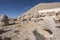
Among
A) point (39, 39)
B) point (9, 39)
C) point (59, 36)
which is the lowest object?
point (9, 39)

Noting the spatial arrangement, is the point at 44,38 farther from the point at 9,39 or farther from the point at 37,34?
the point at 9,39

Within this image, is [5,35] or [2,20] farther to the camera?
[2,20]

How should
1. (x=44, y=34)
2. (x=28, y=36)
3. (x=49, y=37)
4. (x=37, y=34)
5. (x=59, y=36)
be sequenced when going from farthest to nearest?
(x=28, y=36), (x=37, y=34), (x=44, y=34), (x=49, y=37), (x=59, y=36)

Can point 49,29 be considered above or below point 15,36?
above

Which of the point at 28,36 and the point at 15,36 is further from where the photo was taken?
the point at 15,36

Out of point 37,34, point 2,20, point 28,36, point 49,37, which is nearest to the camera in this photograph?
point 49,37

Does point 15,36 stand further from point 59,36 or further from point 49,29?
point 59,36

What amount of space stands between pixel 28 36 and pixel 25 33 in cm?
30

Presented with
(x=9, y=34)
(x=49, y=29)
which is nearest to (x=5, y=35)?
(x=9, y=34)

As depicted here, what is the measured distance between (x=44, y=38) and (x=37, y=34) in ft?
1.35

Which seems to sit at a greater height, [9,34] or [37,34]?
[37,34]

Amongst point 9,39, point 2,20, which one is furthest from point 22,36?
point 2,20

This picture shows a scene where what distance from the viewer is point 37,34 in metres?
4.63

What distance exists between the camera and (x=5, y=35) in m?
8.01
